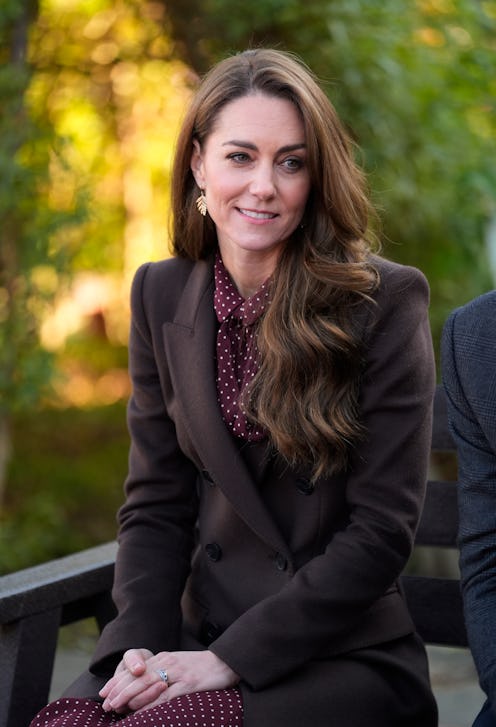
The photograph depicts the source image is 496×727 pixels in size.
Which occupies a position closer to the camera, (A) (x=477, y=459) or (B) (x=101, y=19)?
(A) (x=477, y=459)

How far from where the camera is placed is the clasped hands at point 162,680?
7.93 feet

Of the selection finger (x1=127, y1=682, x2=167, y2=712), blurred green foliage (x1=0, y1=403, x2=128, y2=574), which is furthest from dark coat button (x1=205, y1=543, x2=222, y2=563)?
blurred green foliage (x1=0, y1=403, x2=128, y2=574)

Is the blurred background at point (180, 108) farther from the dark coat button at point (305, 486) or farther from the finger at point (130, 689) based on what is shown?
the finger at point (130, 689)

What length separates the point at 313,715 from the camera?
2.39 m

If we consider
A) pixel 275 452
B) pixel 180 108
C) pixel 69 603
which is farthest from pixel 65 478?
pixel 275 452

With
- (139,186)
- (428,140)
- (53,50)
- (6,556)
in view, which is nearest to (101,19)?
(53,50)

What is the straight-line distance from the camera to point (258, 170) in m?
2.60

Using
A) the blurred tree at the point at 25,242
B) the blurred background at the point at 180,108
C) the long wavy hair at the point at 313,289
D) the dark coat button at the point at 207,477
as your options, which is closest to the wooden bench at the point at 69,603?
the dark coat button at the point at 207,477

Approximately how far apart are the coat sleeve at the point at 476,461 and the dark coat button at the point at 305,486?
367mm

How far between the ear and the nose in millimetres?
245

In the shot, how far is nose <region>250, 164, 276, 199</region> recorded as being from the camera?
258cm

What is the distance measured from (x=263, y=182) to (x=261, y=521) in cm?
71

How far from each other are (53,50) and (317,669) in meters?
2.95

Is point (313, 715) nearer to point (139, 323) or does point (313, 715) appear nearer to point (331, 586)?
point (331, 586)
